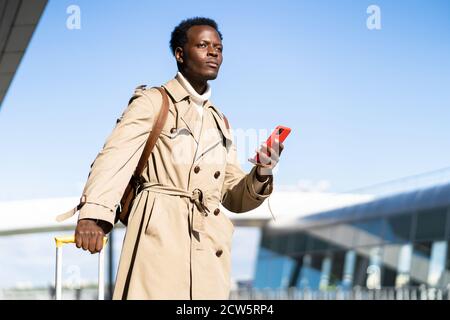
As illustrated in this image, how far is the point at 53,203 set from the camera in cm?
4047

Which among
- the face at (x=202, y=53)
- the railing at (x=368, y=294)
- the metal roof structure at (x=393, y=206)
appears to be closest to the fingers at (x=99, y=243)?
the face at (x=202, y=53)

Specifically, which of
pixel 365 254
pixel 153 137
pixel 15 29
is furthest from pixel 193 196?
pixel 365 254

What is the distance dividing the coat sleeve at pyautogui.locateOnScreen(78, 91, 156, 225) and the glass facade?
803 inches

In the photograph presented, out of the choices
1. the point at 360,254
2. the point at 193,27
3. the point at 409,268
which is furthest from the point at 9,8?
the point at 360,254

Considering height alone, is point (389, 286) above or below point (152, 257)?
below

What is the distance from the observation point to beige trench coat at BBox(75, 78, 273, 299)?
393 centimetres

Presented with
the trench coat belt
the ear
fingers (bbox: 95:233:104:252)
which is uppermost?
the ear

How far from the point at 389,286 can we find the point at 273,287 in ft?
37.6

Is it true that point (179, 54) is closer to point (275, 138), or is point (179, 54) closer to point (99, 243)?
point (275, 138)

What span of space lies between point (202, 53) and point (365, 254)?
25.7 m

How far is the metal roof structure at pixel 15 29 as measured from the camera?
11.6m

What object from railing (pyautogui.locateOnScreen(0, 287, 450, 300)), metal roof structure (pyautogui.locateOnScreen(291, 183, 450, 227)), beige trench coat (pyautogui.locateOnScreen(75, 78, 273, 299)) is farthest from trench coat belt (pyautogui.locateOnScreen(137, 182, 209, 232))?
metal roof structure (pyautogui.locateOnScreen(291, 183, 450, 227))

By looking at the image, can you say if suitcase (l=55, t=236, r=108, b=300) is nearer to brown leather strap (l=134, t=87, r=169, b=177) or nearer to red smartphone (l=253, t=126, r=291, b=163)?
brown leather strap (l=134, t=87, r=169, b=177)
